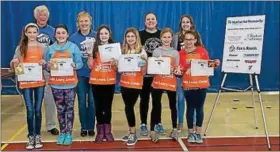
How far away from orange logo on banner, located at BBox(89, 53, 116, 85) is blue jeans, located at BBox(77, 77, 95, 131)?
1.24 ft

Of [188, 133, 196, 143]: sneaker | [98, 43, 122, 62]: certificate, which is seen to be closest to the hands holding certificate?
[98, 43, 122, 62]: certificate

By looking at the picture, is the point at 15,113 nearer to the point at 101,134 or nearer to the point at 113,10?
the point at 101,134

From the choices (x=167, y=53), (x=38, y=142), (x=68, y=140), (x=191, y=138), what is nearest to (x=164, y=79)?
(x=167, y=53)

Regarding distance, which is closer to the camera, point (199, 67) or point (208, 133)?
point (199, 67)

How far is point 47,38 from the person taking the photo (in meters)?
5.05

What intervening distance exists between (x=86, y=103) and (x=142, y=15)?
4339 mm

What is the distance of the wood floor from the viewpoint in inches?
183

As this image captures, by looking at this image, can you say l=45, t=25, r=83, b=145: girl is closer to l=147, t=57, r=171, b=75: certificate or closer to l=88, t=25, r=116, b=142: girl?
l=88, t=25, r=116, b=142: girl

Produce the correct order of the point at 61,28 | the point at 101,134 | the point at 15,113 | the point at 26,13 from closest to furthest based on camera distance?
the point at 61,28 → the point at 101,134 → the point at 15,113 → the point at 26,13

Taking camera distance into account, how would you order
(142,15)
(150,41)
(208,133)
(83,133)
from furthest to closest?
(142,15)
(208,133)
(83,133)
(150,41)

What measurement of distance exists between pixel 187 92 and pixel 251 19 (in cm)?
125

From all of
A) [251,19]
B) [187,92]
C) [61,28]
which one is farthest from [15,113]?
[251,19]

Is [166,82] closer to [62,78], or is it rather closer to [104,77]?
[104,77]

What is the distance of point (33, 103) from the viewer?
4.52 meters
